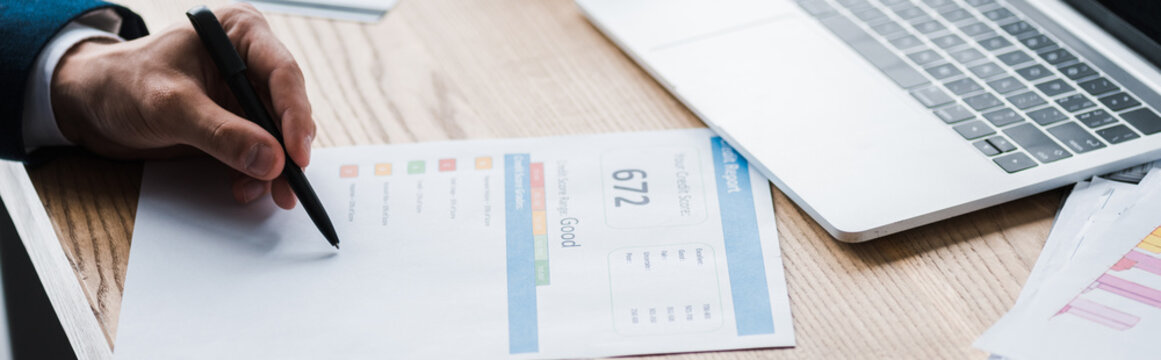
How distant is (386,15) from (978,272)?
1.69 feet

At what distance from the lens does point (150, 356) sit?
521 mm

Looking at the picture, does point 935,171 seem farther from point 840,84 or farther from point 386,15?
point 386,15

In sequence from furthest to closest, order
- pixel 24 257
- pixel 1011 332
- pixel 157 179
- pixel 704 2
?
pixel 24 257
pixel 704 2
pixel 157 179
pixel 1011 332

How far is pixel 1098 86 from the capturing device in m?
0.64

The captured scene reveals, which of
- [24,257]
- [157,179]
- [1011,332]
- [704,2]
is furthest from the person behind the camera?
[24,257]

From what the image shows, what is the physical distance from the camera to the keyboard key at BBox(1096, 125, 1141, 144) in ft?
1.96

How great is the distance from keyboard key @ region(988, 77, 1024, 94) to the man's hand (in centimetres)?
47

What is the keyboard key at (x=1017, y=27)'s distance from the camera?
70 centimetres

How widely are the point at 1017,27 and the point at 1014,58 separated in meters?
0.04

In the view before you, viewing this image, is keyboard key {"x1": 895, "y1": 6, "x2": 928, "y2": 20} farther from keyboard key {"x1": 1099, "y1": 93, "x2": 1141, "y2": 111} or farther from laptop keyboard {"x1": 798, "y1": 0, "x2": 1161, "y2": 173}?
keyboard key {"x1": 1099, "y1": 93, "x2": 1141, "y2": 111}

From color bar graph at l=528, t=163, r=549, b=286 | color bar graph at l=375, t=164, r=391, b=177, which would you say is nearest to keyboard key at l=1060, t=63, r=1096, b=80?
color bar graph at l=528, t=163, r=549, b=286

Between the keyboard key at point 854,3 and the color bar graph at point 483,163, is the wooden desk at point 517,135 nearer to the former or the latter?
the color bar graph at point 483,163

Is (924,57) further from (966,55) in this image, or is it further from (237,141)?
(237,141)

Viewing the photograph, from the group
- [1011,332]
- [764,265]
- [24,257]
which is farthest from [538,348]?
[24,257]
